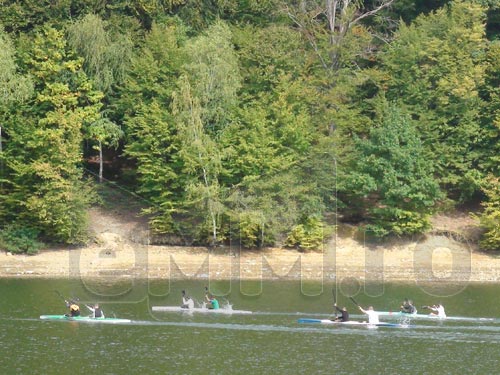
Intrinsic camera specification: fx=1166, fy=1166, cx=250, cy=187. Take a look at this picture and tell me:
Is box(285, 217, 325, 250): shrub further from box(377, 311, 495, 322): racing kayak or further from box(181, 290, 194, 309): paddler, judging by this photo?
box(181, 290, 194, 309): paddler

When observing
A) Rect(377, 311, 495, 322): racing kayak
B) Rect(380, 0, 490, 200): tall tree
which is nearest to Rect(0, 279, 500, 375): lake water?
Rect(377, 311, 495, 322): racing kayak

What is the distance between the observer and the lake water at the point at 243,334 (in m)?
46.4

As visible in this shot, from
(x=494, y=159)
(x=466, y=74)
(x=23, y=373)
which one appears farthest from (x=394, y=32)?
(x=23, y=373)

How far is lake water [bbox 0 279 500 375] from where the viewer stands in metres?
46.4

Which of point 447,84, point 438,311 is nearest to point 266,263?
point 438,311

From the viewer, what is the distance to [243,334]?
173 ft

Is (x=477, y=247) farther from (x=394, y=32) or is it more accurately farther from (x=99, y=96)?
(x=99, y=96)

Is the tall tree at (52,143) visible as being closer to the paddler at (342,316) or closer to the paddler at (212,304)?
the paddler at (212,304)

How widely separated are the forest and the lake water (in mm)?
7744

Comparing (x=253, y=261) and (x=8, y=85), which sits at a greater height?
(x=8, y=85)

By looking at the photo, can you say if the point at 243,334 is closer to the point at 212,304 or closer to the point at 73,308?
the point at 212,304

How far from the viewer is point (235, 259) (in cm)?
7200

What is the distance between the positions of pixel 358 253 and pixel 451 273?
20.6 feet

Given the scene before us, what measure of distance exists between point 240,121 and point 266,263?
9.92m
